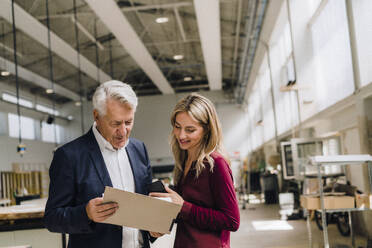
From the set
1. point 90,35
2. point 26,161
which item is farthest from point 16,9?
point 26,161

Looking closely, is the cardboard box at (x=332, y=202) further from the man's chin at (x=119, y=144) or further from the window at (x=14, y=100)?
the window at (x=14, y=100)

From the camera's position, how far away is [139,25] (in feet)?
44.0

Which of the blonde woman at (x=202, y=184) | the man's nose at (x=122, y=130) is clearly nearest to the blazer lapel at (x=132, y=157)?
the man's nose at (x=122, y=130)

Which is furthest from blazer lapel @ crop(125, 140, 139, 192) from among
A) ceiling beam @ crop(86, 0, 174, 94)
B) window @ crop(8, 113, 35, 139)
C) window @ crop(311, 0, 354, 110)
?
window @ crop(8, 113, 35, 139)

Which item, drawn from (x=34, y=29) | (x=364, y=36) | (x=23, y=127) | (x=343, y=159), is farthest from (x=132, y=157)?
(x=23, y=127)

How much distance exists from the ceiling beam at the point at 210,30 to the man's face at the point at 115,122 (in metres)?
7.83

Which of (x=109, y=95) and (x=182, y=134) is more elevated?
(x=109, y=95)

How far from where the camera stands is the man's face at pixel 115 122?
1.82 m

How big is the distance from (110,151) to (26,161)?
17.9m

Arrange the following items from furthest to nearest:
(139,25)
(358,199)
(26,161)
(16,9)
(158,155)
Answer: (158,155), (26,161), (139,25), (16,9), (358,199)

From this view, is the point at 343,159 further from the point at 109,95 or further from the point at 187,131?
the point at 109,95

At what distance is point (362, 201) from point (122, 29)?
25.8 feet

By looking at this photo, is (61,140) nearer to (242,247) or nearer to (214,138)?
(242,247)

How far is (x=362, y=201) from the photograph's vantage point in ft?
15.9
